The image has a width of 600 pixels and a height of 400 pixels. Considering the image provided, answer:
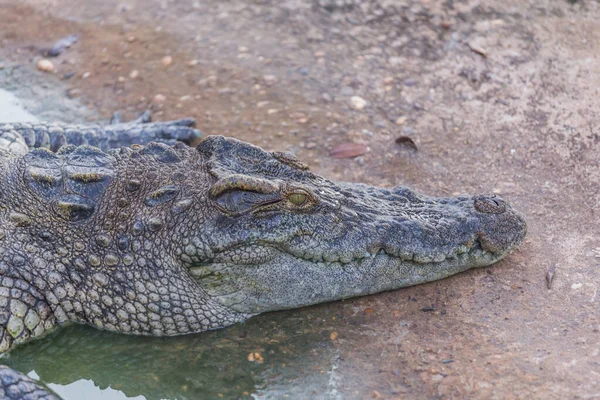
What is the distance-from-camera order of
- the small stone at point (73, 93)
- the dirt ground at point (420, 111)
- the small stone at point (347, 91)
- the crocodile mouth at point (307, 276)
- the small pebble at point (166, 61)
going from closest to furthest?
1. the dirt ground at point (420, 111)
2. the crocodile mouth at point (307, 276)
3. the small stone at point (347, 91)
4. the small stone at point (73, 93)
5. the small pebble at point (166, 61)

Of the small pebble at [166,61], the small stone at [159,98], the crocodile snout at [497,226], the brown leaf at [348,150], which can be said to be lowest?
the small stone at [159,98]

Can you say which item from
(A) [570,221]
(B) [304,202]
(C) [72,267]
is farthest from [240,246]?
(A) [570,221]

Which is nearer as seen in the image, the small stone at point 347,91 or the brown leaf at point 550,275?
the brown leaf at point 550,275

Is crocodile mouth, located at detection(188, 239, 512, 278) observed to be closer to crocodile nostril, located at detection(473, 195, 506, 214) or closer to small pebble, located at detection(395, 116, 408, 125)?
crocodile nostril, located at detection(473, 195, 506, 214)

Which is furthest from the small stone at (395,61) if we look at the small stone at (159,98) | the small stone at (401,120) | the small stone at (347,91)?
the small stone at (159,98)

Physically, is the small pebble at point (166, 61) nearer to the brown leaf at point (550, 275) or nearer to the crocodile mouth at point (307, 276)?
the crocodile mouth at point (307, 276)

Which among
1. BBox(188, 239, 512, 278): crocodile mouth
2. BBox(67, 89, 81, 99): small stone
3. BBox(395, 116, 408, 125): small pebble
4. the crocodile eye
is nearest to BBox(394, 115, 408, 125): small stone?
BBox(395, 116, 408, 125): small pebble

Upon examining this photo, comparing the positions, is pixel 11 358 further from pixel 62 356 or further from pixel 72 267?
pixel 72 267
